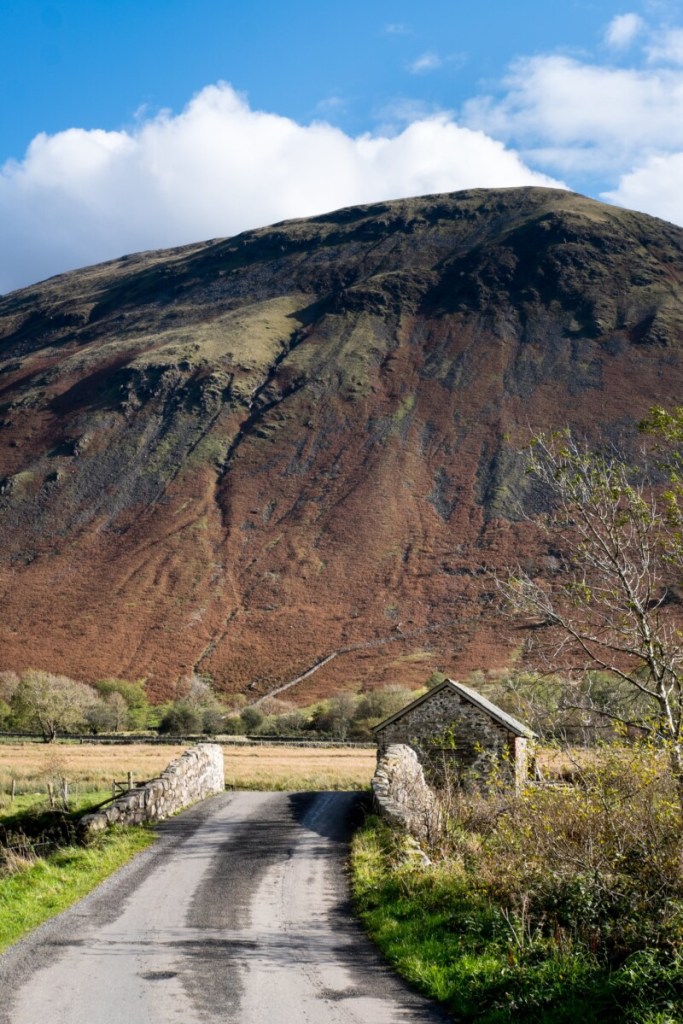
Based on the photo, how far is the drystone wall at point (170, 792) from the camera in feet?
57.3

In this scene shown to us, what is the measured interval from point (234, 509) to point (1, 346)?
9728cm

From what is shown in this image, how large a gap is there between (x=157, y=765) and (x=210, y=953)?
30.5 m

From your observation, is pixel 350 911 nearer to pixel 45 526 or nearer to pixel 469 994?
pixel 469 994

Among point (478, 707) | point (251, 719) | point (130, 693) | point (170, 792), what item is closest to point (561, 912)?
point (170, 792)

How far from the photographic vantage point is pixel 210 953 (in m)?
9.65

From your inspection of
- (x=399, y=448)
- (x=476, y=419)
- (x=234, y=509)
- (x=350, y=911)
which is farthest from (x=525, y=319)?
(x=350, y=911)

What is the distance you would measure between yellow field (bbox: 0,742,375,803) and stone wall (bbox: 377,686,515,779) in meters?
6.49

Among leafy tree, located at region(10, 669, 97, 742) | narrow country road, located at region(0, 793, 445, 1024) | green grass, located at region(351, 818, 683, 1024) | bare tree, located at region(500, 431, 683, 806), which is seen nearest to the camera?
green grass, located at region(351, 818, 683, 1024)

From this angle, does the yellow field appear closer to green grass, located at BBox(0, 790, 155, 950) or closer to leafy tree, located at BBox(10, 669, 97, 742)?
leafy tree, located at BBox(10, 669, 97, 742)

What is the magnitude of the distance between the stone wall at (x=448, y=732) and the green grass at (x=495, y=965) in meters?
13.1

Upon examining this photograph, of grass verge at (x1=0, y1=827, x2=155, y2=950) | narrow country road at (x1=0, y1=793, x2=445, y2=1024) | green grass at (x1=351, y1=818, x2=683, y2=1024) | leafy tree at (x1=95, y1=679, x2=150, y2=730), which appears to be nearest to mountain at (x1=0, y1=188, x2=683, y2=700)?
leafy tree at (x1=95, y1=679, x2=150, y2=730)

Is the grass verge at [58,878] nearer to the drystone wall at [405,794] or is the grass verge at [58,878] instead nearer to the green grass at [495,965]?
the green grass at [495,965]

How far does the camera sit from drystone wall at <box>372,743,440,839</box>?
14.4 meters

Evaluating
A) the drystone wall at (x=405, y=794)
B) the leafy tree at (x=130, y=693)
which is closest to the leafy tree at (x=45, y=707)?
the leafy tree at (x=130, y=693)
